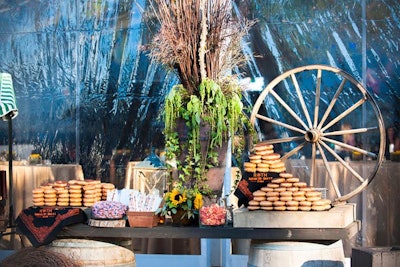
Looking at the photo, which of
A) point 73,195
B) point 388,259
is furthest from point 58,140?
point 388,259

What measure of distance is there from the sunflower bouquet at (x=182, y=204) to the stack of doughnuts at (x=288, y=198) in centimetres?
41

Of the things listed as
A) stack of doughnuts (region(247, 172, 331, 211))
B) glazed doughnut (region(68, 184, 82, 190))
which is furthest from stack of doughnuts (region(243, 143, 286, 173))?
glazed doughnut (region(68, 184, 82, 190))

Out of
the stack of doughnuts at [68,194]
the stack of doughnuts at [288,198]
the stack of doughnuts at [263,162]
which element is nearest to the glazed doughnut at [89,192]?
the stack of doughnuts at [68,194]

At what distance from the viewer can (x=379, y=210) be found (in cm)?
804

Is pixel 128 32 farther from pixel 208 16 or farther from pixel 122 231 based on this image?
pixel 122 231

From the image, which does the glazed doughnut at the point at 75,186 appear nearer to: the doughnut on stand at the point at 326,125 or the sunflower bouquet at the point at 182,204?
the sunflower bouquet at the point at 182,204

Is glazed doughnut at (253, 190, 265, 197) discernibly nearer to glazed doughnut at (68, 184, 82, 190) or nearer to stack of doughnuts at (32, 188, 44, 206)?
glazed doughnut at (68, 184, 82, 190)

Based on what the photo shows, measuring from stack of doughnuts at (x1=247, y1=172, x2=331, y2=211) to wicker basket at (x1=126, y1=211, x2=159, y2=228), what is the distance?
0.69 meters

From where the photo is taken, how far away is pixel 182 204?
6051 millimetres

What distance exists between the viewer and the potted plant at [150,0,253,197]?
6.27 m

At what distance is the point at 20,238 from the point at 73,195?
222 cm

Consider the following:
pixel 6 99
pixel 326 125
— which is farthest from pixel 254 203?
pixel 6 99

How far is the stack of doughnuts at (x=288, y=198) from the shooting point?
580cm

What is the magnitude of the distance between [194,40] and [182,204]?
1.22 metres
